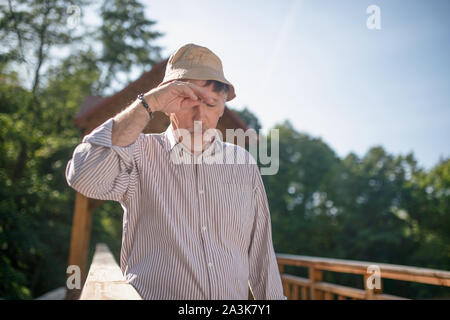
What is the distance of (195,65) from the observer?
1.33m

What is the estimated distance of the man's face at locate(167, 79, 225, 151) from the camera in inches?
52.1

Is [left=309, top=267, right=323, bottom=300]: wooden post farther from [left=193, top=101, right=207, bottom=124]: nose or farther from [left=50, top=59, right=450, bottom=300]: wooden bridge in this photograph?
[left=193, top=101, right=207, bottom=124]: nose

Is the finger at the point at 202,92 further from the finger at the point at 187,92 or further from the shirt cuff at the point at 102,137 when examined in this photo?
the shirt cuff at the point at 102,137

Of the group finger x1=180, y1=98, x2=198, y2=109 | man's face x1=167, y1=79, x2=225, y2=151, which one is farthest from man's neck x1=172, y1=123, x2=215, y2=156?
finger x1=180, y1=98, x2=198, y2=109

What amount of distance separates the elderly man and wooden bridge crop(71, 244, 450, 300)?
0.59 feet

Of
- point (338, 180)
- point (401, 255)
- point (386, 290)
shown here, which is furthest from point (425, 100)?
point (386, 290)

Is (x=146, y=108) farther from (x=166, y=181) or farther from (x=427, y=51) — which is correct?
(x=427, y=51)

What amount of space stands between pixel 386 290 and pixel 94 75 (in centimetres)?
2207

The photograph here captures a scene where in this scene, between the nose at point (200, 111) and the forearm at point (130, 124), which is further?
the nose at point (200, 111)

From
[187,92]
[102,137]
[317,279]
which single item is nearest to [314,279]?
[317,279]

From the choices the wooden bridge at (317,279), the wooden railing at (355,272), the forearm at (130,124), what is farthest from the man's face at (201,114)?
the wooden railing at (355,272)

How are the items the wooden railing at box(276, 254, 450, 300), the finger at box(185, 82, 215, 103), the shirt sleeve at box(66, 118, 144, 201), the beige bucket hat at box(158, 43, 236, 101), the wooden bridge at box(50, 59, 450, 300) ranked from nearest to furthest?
the wooden bridge at box(50, 59, 450, 300) → the shirt sleeve at box(66, 118, 144, 201) → the finger at box(185, 82, 215, 103) → the beige bucket hat at box(158, 43, 236, 101) → the wooden railing at box(276, 254, 450, 300)

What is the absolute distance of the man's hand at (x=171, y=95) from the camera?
1.12 m

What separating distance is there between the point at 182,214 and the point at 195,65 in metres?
0.59
